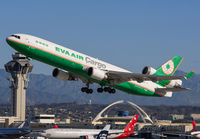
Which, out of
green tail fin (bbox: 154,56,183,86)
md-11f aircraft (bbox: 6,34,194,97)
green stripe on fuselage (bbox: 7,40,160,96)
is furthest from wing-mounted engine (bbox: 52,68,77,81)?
green tail fin (bbox: 154,56,183,86)

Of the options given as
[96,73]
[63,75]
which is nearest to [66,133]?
[63,75]

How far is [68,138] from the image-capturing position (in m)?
86.5

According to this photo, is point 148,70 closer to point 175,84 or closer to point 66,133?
point 175,84

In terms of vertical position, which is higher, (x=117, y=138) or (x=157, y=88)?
(x=157, y=88)

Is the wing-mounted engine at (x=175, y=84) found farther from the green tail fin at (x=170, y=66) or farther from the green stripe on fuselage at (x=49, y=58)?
the green stripe on fuselage at (x=49, y=58)

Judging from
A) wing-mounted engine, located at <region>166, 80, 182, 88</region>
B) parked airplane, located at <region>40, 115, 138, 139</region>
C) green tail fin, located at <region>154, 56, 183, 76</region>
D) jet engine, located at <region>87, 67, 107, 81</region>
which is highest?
green tail fin, located at <region>154, 56, 183, 76</region>

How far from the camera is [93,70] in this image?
2591 inches

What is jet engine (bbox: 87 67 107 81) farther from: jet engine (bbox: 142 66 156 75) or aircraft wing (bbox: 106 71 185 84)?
jet engine (bbox: 142 66 156 75)

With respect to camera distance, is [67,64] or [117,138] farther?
[117,138]

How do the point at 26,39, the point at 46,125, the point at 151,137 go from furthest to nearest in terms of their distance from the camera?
the point at 46,125
the point at 151,137
the point at 26,39

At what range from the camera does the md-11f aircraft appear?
62.2m

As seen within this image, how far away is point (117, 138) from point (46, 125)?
83016 millimetres

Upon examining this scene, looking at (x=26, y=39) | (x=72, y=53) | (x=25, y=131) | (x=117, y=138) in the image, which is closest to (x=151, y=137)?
(x=117, y=138)

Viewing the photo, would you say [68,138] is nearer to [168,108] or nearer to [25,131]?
[25,131]
